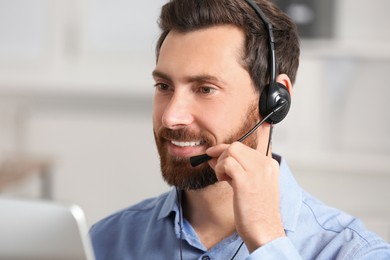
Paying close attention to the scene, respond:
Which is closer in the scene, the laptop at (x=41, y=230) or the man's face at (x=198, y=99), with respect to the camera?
the laptop at (x=41, y=230)

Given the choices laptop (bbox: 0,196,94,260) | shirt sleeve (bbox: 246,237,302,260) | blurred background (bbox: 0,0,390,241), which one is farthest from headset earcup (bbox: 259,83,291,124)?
blurred background (bbox: 0,0,390,241)

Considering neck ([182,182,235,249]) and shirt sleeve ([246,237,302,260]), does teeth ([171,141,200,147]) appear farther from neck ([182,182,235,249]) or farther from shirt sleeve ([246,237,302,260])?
shirt sleeve ([246,237,302,260])

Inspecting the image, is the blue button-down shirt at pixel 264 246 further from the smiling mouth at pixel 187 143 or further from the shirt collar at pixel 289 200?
the smiling mouth at pixel 187 143

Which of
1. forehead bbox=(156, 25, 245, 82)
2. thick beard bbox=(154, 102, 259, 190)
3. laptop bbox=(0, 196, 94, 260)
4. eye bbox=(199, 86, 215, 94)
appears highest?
forehead bbox=(156, 25, 245, 82)

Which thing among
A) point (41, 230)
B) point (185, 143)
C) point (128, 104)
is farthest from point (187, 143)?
point (128, 104)

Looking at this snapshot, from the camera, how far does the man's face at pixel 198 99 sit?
1.38 m

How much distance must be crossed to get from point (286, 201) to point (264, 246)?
0.23m

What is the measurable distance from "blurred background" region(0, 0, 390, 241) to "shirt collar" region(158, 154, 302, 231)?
212cm

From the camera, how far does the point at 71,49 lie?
13.3 feet

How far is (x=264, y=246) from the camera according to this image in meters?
1.21

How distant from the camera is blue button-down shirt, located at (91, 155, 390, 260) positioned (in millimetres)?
1324

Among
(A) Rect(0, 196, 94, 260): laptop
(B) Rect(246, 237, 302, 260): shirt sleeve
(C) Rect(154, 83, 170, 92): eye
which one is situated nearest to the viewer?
(A) Rect(0, 196, 94, 260): laptop

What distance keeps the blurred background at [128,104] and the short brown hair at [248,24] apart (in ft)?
7.00

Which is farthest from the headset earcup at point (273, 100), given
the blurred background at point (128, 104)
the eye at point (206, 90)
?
the blurred background at point (128, 104)
